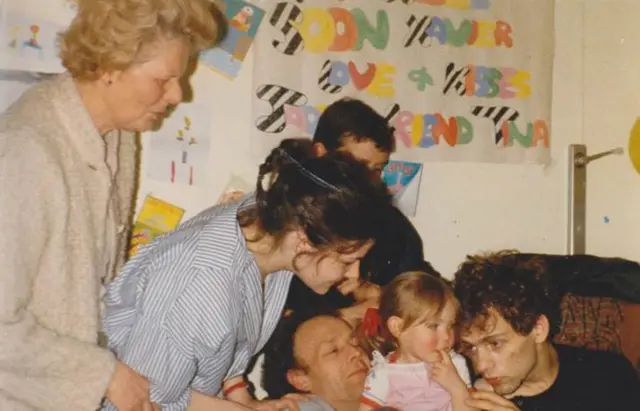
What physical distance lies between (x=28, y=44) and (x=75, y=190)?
720 mm

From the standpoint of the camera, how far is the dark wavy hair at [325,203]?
127 centimetres

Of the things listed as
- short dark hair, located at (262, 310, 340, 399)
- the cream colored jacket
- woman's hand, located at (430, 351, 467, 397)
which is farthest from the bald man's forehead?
the cream colored jacket

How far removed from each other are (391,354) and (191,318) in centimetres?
59

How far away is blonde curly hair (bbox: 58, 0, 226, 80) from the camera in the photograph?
123 centimetres

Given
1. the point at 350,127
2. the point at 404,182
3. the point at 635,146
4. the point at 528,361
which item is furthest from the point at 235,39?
the point at 635,146

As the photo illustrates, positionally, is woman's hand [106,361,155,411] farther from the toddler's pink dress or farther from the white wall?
the white wall

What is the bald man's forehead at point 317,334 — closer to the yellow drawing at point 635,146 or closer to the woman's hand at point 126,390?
the woman's hand at point 126,390

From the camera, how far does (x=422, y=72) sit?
85.4 inches

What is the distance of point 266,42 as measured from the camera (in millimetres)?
1991

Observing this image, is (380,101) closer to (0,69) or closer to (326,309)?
(326,309)

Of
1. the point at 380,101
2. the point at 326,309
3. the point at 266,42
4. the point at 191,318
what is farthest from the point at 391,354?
the point at 266,42

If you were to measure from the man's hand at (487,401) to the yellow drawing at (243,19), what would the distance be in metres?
1.17

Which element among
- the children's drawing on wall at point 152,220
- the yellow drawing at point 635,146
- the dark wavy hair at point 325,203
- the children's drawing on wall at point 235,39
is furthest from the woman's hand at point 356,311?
the yellow drawing at point 635,146

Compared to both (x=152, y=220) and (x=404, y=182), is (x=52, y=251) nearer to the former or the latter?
(x=152, y=220)
